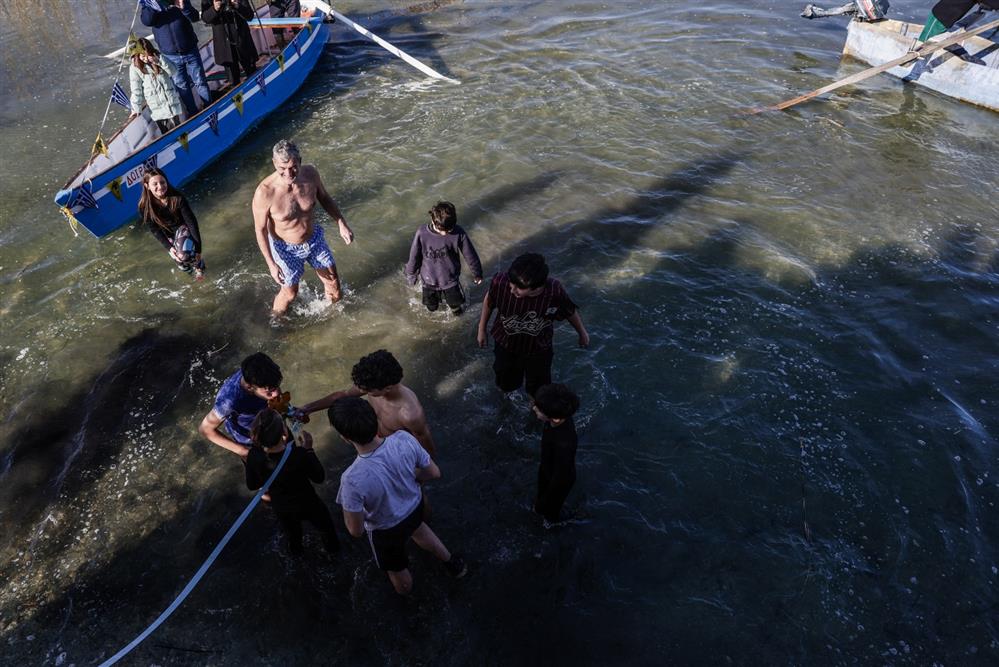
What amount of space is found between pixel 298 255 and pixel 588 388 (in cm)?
356

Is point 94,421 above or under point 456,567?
above

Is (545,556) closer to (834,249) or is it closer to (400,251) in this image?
(400,251)

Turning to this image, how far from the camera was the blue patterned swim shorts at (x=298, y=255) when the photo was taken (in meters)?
6.61

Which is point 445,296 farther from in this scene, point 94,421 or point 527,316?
point 94,421

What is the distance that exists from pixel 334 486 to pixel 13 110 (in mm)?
12981

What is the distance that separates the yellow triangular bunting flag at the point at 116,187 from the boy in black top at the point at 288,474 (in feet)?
20.9

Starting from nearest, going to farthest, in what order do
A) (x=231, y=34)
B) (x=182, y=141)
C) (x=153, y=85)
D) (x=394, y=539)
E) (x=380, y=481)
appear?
(x=380, y=481), (x=394, y=539), (x=153, y=85), (x=182, y=141), (x=231, y=34)

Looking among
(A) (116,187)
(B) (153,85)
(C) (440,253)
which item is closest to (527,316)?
(C) (440,253)

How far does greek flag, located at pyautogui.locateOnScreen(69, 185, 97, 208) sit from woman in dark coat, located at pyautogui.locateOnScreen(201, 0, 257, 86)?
4524 millimetres

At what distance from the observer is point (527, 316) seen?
4969 mm

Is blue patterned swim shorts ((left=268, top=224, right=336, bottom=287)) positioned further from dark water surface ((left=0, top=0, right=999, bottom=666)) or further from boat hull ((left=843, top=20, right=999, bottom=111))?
boat hull ((left=843, top=20, right=999, bottom=111))

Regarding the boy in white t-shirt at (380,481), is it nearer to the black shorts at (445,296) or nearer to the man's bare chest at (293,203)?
the black shorts at (445,296)

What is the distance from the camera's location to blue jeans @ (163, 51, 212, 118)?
1016 centimetres

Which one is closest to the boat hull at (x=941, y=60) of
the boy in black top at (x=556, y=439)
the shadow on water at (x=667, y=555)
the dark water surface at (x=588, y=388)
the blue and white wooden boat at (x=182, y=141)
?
the dark water surface at (x=588, y=388)
